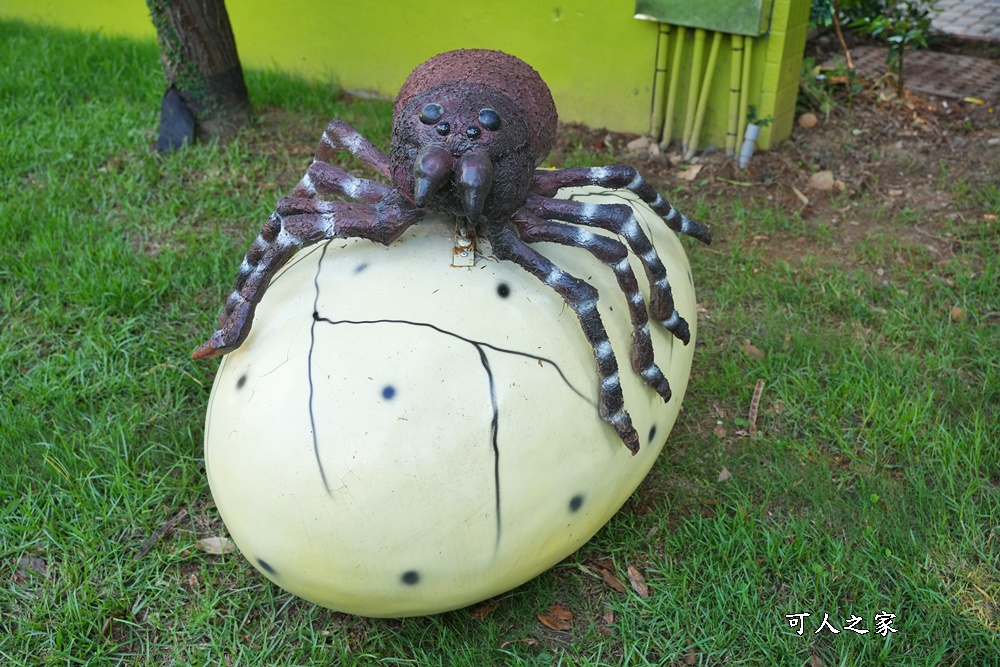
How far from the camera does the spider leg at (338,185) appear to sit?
2.53 metres

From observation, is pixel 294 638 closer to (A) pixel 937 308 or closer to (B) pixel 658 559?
(B) pixel 658 559

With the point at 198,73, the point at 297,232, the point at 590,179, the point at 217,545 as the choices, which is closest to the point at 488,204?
the point at 590,179

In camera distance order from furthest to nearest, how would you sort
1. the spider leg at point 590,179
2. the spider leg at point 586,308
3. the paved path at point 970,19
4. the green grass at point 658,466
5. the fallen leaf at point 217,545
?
the paved path at point 970,19, the fallen leaf at point 217,545, the green grass at point 658,466, the spider leg at point 590,179, the spider leg at point 586,308

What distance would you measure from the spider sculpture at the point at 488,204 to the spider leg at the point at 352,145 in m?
0.05

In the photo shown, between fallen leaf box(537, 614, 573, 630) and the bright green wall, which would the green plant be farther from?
fallen leaf box(537, 614, 573, 630)

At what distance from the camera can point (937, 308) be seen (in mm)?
3898

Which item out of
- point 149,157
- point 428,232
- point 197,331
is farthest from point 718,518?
point 149,157

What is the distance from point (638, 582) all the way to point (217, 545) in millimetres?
1327

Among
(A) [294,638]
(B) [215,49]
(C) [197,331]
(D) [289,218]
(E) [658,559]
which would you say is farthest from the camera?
(B) [215,49]

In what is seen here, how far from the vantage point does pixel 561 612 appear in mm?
2689

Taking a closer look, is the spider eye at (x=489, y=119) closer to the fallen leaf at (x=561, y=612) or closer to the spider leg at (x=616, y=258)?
the spider leg at (x=616, y=258)

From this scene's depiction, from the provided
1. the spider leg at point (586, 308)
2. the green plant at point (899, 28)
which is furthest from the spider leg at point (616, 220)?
the green plant at point (899, 28)

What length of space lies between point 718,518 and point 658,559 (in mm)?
252

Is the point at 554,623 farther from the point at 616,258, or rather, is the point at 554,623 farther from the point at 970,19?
the point at 970,19
